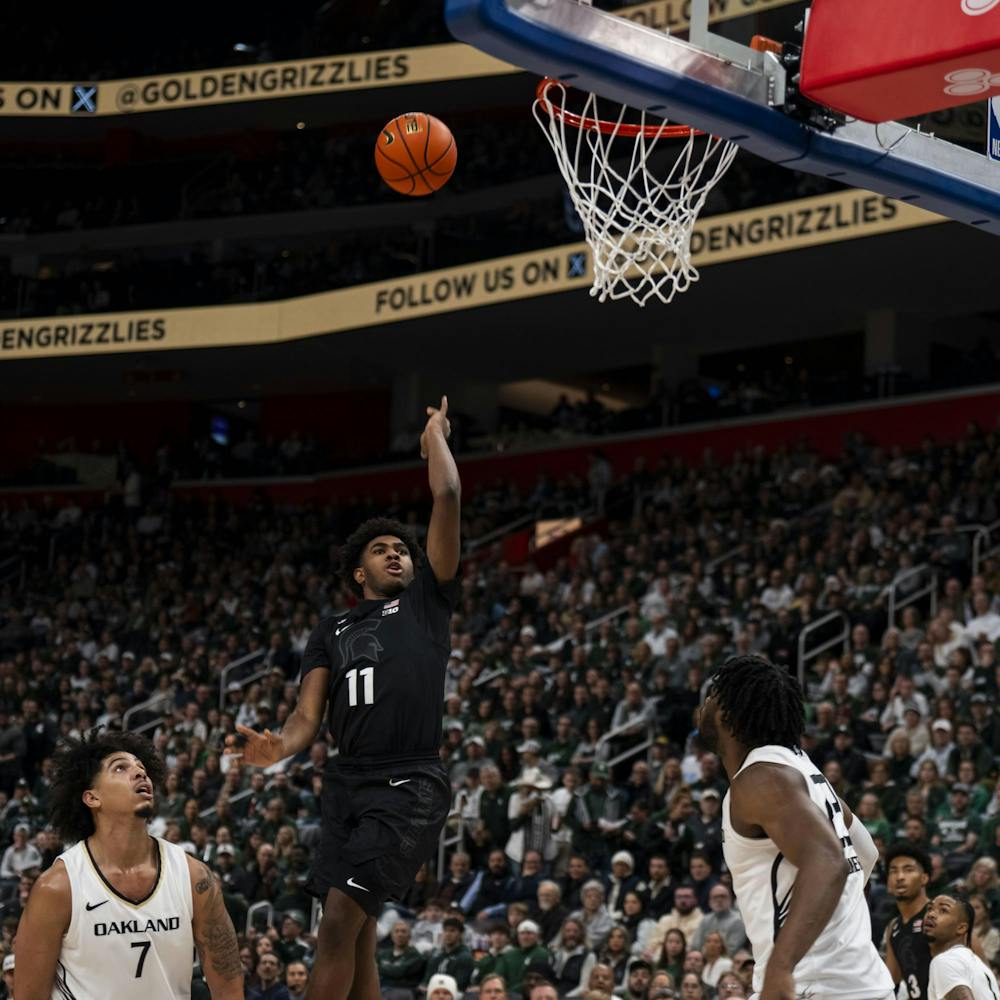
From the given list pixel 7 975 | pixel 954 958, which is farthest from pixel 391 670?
pixel 7 975

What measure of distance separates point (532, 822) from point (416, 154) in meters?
6.55

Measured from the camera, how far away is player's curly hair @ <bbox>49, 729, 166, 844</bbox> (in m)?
5.31

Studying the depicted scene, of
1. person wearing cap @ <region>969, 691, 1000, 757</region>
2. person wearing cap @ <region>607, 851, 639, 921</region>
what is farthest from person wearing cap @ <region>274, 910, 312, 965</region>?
person wearing cap @ <region>969, 691, 1000, 757</region>

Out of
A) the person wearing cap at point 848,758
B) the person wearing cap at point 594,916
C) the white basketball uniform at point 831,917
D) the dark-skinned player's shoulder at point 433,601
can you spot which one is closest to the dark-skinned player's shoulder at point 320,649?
the dark-skinned player's shoulder at point 433,601

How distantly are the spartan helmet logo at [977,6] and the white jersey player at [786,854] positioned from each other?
2305 millimetres

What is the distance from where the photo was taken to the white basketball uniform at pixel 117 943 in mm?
5070

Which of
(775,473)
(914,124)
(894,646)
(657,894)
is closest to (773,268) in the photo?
(775,473)

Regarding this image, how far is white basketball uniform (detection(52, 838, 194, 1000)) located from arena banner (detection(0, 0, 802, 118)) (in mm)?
20463

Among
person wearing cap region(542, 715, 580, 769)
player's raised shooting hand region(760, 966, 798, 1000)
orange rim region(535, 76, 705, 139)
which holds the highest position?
orange rim region(535, 76, 705, 139)

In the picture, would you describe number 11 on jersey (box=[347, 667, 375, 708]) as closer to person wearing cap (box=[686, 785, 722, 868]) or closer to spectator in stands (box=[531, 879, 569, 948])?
spectator in stands (box=[531, 879, 569, 948])

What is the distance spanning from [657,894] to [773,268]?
11.1 m

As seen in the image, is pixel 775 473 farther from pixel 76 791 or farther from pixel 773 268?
pixel 76 791

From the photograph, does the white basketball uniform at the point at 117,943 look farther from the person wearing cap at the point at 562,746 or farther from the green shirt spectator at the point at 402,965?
the person wearing cap at the point at 562,746

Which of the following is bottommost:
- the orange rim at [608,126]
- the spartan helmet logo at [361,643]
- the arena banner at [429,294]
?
the spartan helmet logo at [361,643]
